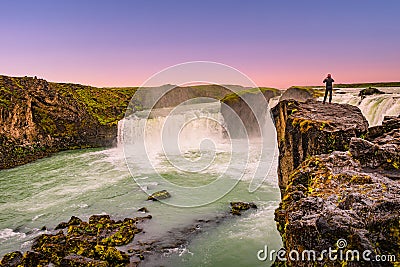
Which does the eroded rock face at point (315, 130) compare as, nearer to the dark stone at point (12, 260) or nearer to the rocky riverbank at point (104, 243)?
the rocky riverbank at point (104, 243)

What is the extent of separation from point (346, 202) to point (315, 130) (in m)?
4.68

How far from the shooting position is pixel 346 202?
15.1 feet

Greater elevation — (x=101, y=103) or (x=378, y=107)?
(x=101, y=103)

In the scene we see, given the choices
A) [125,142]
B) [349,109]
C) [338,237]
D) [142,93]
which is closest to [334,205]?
[338,237]

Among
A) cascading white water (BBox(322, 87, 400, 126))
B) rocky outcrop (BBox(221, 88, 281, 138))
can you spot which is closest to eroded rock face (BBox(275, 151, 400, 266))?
cascading white water (BBox(322, 87, 400, 126))

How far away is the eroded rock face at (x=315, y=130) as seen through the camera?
8.36 metres

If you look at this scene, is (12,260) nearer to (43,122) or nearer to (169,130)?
(43,122)

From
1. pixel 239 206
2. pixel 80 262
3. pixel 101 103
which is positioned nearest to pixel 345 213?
pixel 80 262

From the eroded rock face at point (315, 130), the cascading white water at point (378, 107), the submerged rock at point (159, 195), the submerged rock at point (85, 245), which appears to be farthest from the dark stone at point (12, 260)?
the cascading white water at point (378, 107)

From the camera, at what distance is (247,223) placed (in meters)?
Answer: 13.8

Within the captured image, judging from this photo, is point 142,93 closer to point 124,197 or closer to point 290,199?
point 124,197

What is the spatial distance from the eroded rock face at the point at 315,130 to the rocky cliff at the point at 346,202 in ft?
0.12

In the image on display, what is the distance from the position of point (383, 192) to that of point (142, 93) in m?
69.2

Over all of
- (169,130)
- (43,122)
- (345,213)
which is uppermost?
(345,213)
